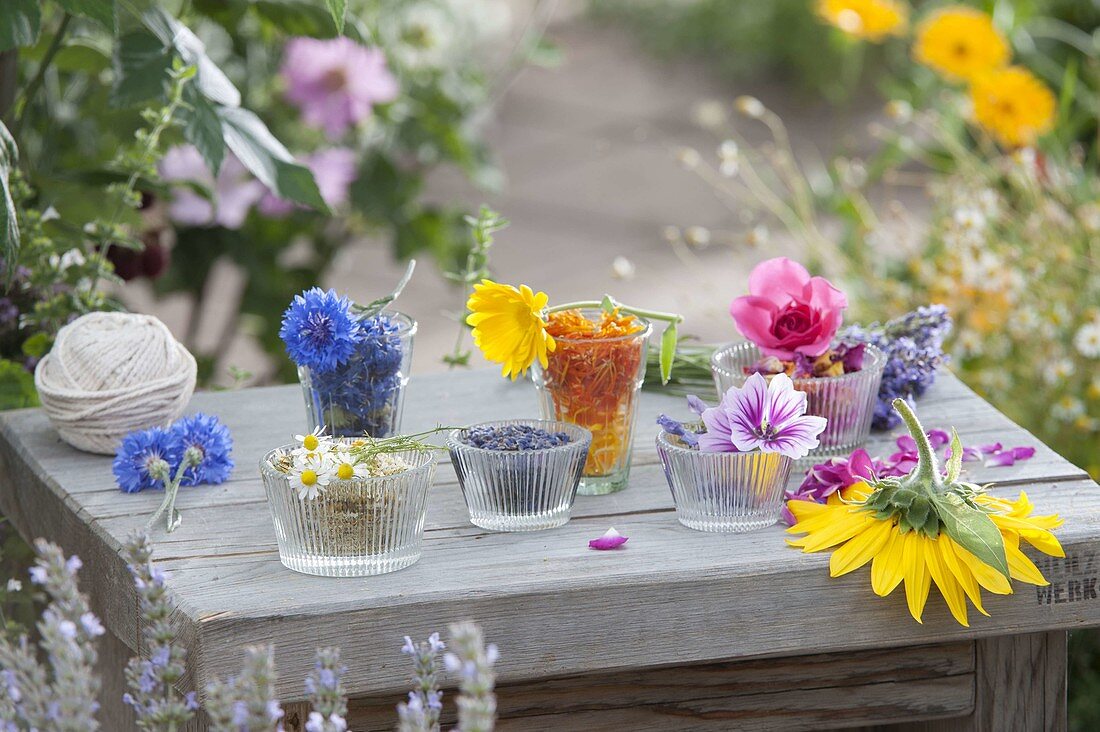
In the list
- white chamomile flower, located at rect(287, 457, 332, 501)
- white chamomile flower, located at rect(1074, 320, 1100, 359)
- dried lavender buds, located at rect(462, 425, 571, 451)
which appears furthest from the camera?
white chamomile flower, located at rect(1074, 320, 1100, 359)

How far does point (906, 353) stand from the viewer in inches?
61.6

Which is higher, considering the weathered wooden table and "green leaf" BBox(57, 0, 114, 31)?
"green leaf" BBox(57, 0, 114, 31)

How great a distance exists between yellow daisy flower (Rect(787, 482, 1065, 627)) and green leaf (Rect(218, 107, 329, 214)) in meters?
0.72

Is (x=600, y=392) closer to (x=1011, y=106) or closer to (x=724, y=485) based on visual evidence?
(x=724, y=485)

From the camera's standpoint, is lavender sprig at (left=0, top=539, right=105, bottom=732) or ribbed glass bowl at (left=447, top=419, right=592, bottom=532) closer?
lavender sprig at (left=0, top=539, right=105, bottom=732)

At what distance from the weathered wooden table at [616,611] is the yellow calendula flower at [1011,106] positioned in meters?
1.70

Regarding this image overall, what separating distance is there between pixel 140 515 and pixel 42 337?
1.42 ft

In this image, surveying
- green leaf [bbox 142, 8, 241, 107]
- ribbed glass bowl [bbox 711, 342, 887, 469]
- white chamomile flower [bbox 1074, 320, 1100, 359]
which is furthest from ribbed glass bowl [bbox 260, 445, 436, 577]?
white chamomile flower [bbox 1074, 320, 1100, 359]

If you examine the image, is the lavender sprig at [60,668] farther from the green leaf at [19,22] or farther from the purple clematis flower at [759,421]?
the green leaf at [19,22]

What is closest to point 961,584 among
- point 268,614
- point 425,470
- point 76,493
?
point 425,470

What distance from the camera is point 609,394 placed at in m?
1.35

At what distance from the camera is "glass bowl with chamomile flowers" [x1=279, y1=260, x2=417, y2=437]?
1.31 metres

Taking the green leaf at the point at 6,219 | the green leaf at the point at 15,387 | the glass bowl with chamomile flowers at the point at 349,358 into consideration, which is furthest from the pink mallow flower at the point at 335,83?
the glass bowl with chamomile flowers at the point at 349,358

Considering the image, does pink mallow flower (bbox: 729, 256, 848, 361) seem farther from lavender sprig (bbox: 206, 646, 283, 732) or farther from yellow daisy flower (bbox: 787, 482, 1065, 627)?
lavender sprig (bbox: 206, 646, 283, 732)
